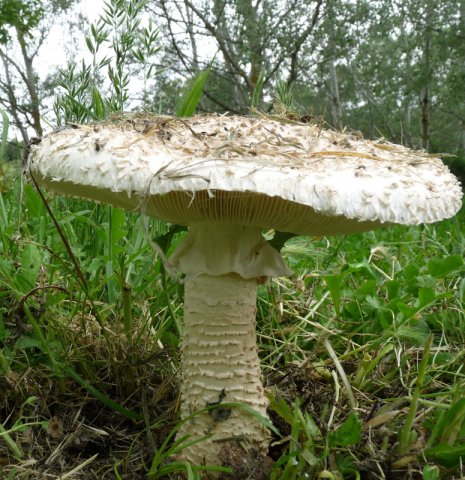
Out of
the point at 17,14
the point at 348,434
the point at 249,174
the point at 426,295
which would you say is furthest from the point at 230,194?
the point at 17,14

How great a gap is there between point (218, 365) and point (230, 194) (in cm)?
73

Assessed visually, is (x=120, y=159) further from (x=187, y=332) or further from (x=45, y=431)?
(x=45, y=431)

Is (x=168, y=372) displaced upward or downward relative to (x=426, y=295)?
downward

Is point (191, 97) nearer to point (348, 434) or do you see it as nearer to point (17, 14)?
point (348, 434)

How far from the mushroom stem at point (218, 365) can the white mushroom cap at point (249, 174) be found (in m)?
0.29

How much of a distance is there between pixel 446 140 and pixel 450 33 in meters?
27.4

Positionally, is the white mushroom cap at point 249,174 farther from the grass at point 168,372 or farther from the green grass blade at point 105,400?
the green grass blade at point 105,400

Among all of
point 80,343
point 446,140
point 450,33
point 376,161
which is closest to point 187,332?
point 80,343

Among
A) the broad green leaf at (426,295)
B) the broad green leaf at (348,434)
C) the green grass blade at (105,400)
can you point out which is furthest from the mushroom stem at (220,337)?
the broad green leaf at (426,295)

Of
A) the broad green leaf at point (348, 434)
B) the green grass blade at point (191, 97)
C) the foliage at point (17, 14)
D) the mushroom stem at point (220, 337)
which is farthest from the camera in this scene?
the foliage at point (17, 14)

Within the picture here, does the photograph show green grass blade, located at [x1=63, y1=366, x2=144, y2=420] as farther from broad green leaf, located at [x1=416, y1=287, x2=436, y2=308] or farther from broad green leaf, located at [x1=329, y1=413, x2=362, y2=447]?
broad green leaf, located at [x1=416, y1=287, x2=436, y2=308]

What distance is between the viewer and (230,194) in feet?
4.75

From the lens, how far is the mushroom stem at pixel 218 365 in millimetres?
1846

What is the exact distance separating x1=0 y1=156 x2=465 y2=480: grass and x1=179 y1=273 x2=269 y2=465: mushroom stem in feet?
0.38
